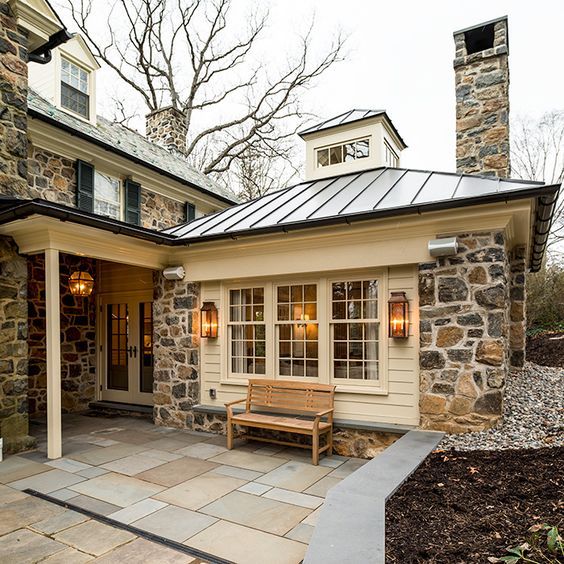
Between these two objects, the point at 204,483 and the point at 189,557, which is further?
the point at 204,483

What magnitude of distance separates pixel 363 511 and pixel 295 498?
122 centimetres

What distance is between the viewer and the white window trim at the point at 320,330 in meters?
4.86

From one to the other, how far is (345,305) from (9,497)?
12.5 feet

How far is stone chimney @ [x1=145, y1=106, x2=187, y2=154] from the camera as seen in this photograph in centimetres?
1184

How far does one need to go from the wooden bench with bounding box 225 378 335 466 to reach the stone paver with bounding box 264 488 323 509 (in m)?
0.80

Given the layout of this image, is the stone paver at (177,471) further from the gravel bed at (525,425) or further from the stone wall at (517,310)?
the stone wall at (517,310)

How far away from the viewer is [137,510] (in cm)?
347

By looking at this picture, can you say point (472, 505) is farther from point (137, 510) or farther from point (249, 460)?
point (249, 460)

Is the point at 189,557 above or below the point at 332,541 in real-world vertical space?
below

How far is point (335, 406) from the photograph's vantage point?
5086mm

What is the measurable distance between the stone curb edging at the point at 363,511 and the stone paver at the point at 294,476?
83 cm

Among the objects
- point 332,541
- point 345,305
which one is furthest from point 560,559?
point 345,305

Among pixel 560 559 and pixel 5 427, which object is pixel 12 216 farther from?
pixel 560 559

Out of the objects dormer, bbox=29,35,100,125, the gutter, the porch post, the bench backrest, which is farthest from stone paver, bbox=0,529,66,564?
dormer, bbox=29,35,100,125
